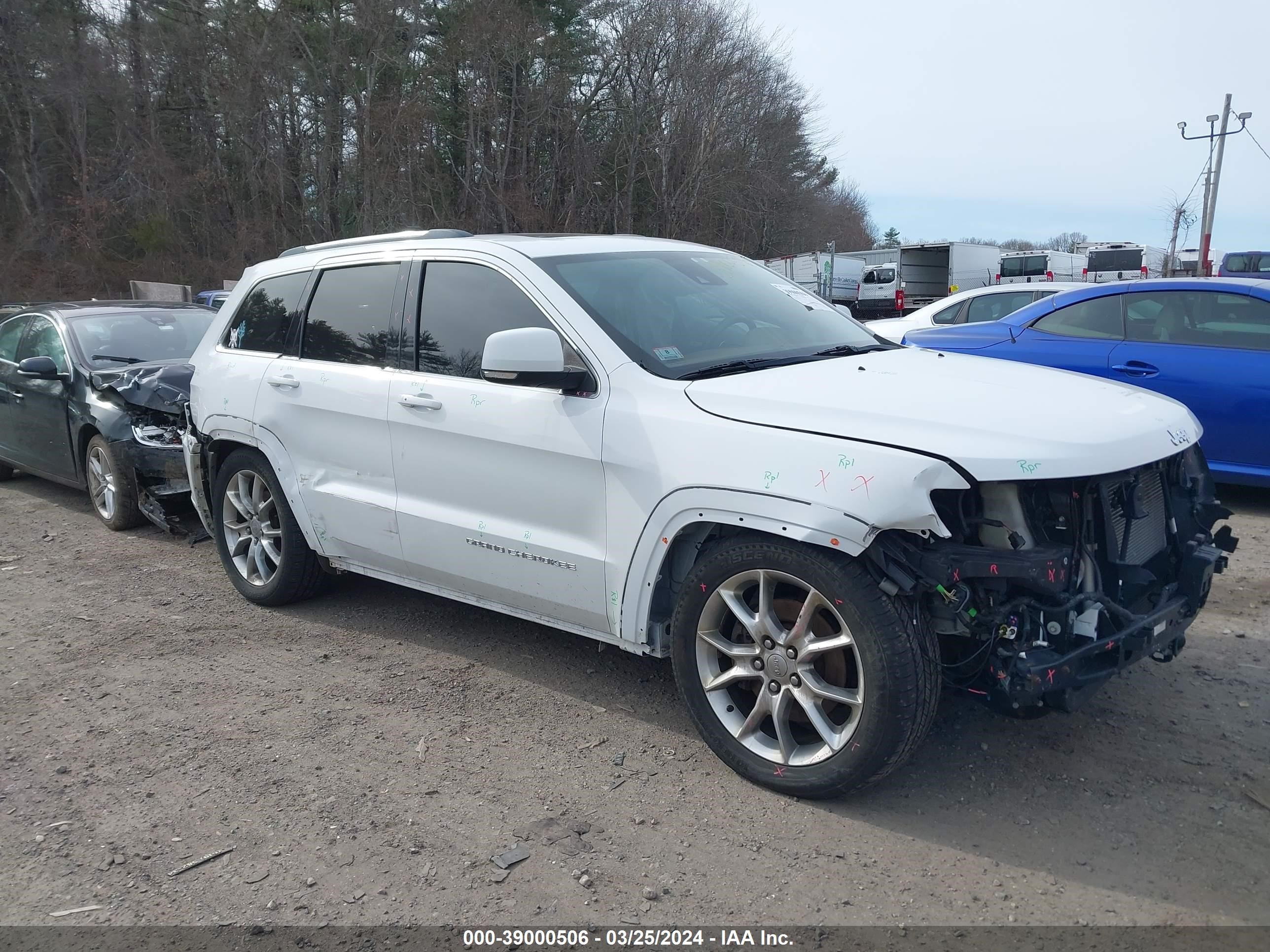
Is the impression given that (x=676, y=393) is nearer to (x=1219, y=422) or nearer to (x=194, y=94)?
(x=1219, y=422)

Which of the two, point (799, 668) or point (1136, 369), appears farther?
point (1136, 369)

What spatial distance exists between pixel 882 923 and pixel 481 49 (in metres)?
34.3

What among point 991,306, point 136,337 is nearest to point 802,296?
point 136,337

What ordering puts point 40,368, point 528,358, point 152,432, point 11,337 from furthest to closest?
point 11,337, point 40,368, point 152,432, point 528,358

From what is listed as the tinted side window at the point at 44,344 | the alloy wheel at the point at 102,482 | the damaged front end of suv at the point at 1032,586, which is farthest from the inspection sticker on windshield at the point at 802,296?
the tinted side window at the point at 44,344

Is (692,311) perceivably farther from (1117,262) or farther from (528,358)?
(1117,262)

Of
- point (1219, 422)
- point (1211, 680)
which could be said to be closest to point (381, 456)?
point (1211, 680)

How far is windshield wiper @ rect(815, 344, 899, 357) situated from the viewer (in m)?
4.15

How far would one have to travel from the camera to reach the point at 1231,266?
26844mm

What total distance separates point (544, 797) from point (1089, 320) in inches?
231

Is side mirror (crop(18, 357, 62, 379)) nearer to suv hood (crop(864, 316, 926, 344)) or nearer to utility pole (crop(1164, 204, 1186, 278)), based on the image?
suv hood (crop(864, 316, 926, 344))

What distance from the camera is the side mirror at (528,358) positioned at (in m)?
3.53

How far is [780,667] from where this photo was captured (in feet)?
10.7

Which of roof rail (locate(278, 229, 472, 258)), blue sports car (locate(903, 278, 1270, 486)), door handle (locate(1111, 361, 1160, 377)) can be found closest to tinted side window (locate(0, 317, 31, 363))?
roof rail (locate(278, 229, 472, 258))
